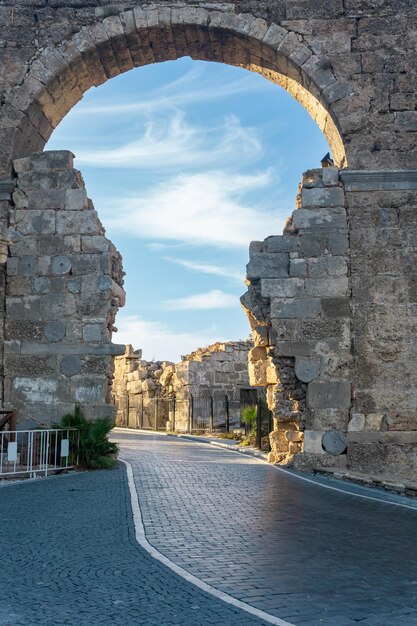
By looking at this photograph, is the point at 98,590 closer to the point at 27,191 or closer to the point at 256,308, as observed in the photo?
the point at 256,308

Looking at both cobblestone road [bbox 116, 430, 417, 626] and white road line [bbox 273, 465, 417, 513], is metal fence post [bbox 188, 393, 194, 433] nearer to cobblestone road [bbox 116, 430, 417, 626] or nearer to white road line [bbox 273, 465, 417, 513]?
white road line [bbox 273, 465, 417, 513]

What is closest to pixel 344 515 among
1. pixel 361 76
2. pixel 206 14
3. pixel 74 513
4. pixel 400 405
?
pixel 74 513

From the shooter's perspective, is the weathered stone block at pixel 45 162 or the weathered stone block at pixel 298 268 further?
the weathered stone block at pixel 45 162

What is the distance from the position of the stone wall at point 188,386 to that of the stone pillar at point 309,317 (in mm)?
9816

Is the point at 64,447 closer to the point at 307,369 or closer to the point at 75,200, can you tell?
the point at 307,369

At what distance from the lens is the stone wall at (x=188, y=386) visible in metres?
23.7

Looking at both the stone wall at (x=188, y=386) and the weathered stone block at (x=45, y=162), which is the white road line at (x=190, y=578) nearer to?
the weathered stone block at (x=45, y=162)

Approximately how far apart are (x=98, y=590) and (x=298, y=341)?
7.82 m

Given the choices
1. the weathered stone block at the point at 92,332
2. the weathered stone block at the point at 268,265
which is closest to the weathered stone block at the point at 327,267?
the weathered stone block at the point at 268,265

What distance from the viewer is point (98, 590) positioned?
14.8ft

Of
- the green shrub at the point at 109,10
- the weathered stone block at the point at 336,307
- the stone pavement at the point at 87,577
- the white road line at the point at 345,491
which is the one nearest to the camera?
the stone pavement at the point at 87,577

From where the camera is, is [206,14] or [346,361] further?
[206,14]

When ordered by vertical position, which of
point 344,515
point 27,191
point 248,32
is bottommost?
point 344,515

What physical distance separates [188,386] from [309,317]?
12336 millimetres
